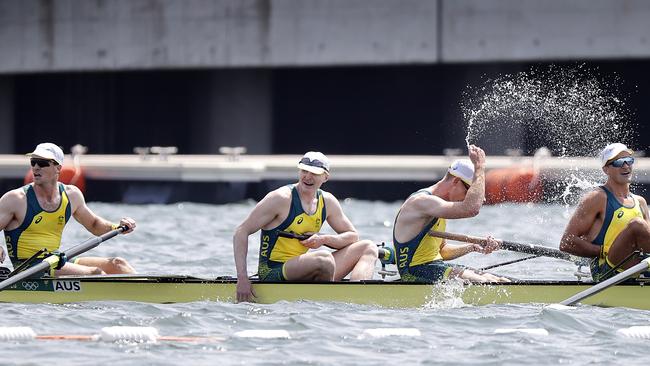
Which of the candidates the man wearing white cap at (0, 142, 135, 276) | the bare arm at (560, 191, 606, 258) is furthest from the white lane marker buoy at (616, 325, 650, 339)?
the man wearing white cap at (0, 142, 135, 276)

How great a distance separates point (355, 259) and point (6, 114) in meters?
27.1

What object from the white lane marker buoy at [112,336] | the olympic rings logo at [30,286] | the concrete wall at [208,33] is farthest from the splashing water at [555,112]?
the white lane marker buoy at [112,336]

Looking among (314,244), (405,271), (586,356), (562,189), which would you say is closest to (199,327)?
(314,244)

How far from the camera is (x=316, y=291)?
1088 centimetres

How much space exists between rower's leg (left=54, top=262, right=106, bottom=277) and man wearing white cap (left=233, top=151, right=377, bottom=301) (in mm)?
1377

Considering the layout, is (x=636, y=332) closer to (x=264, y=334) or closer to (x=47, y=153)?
(x=264, y=334)

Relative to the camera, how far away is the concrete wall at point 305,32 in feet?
103

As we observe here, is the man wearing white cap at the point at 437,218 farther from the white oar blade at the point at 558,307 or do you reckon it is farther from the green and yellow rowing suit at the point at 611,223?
the green and yellow rowing suit at the point at 611,223

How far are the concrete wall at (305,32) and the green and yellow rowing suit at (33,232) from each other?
70.5ft

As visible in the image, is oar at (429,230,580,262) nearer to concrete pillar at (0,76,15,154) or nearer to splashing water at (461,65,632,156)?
splashing water at (461,65,632,156)

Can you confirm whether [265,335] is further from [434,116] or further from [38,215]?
[434,116]

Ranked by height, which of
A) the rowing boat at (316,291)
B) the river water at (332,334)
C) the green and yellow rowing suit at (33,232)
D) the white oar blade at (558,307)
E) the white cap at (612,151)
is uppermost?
the white cap at (612,151)

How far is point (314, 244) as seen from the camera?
36.3 feet

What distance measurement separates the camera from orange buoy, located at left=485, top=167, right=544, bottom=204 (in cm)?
2581
